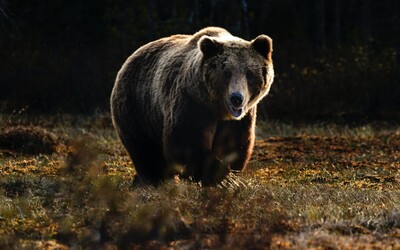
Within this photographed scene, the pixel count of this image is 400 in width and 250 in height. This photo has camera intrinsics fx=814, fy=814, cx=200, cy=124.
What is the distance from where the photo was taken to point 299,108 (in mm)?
16406

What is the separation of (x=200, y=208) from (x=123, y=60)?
41.9 feet

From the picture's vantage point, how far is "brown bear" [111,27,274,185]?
273 inches

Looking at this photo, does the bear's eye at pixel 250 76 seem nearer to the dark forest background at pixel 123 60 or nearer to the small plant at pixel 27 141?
the small plant at pixel 27 141

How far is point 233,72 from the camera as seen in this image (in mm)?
6859

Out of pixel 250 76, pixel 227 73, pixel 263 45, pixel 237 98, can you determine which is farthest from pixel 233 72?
pixel 263 45

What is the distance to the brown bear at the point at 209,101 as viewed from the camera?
6.93 m

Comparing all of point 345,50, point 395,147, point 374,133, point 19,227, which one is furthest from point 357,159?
point 345,50

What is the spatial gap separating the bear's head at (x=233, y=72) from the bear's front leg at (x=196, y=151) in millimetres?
231

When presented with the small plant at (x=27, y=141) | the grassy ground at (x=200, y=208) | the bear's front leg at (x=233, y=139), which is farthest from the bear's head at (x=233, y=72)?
the small plant at (x=27, y=141)

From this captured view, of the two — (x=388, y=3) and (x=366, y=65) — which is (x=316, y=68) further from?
(x=388, y=3)

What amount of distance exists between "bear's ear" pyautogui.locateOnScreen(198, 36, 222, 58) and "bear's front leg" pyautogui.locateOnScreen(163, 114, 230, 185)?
599mm

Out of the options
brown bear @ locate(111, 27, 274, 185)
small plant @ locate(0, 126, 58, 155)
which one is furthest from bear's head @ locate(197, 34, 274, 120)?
small plant @ locate(0, 126, 58, 155)

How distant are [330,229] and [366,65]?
40.8 ft

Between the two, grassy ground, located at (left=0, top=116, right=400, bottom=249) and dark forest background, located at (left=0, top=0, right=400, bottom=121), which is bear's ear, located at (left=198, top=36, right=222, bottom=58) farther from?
dark forest background, located at (left=0, top=0, right=400, bottom=121)
